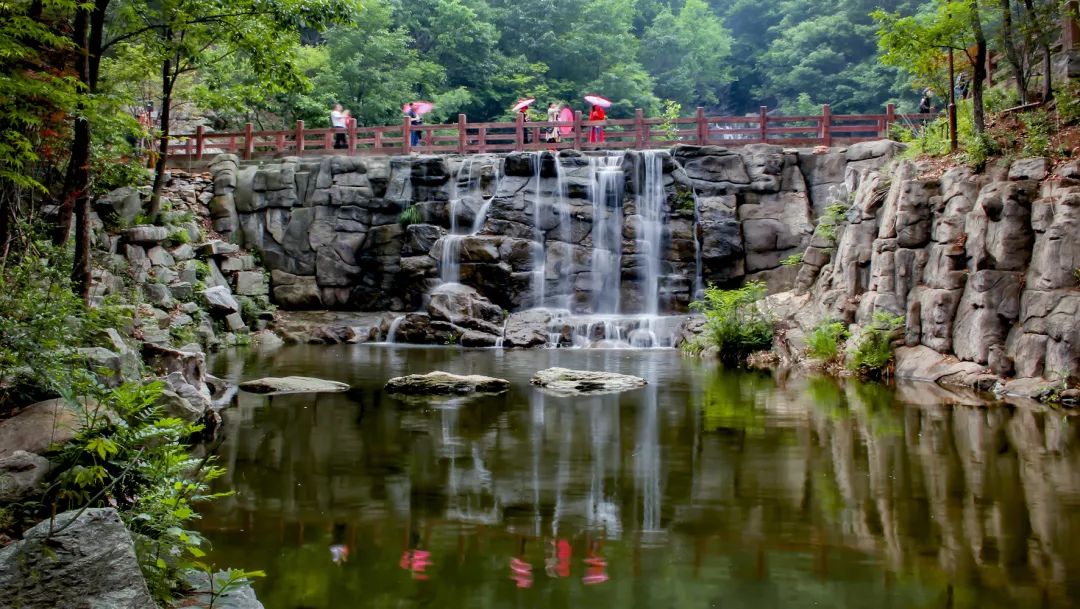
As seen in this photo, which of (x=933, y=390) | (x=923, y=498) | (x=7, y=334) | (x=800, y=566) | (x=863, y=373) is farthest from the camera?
(x=863, y=373)

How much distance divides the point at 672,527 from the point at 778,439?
350 centimetres

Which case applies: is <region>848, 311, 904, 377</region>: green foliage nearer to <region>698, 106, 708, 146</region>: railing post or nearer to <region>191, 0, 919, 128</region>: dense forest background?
<region>698, 106, 708, 146</region>: railing post

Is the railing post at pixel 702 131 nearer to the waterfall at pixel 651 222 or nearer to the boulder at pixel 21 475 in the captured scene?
the waterfall at pixel 651 222

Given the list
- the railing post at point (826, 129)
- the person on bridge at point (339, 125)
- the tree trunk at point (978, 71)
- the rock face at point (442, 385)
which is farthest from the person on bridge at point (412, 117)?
the tree trunk at point (978, 71)

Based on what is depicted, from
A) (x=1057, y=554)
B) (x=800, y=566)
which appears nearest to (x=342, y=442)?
(x=800, y=566)

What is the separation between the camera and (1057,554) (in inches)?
200

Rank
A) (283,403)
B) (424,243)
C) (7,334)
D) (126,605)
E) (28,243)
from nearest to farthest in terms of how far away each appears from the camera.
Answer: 1. (126,605)
2. (7,334)
3. (28,243)
4. (283,403)
5. (424,243)

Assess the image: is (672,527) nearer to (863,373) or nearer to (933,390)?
(933,390)

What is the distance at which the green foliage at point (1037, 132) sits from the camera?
13.4 metres

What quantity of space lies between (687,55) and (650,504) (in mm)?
47048

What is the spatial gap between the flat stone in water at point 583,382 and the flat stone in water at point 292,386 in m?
3.02

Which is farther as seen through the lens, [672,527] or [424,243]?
[424,243]

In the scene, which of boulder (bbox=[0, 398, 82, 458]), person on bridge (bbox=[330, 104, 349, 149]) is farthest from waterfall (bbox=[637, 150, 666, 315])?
boulder (bbox=[0, 398, 82, 458])

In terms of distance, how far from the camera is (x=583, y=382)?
13219mm
